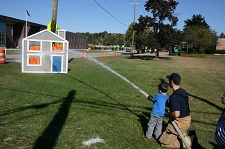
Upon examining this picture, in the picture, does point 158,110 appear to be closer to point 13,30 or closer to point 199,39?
point 13,30

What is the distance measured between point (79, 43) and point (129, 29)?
2658cm

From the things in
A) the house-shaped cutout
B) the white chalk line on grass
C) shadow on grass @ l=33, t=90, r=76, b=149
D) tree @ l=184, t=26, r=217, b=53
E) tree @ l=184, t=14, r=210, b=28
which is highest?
tree @ l=184, t=14, r=210, b=28

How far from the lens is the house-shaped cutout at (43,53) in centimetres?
1451

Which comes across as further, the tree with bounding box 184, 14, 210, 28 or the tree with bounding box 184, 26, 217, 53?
the tree with bounding box 184, 14, 210, 28

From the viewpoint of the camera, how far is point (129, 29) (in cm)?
7856

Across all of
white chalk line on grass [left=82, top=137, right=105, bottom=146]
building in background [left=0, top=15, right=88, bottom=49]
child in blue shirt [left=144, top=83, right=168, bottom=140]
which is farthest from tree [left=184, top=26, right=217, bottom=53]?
white chalk line on grass [left=82, top=137, right=105, bottom=146]

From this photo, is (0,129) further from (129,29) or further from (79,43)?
(79,43)

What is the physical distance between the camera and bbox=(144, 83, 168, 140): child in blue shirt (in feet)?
17.9

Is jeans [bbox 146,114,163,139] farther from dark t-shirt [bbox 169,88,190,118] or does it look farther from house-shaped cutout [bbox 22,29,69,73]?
house-shaped cutout [bbox 22,29,69,73]

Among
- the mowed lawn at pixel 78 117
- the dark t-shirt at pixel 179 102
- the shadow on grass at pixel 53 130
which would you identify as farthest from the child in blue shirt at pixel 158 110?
the shadow on grass at pixel 53 130

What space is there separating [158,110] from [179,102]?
0.65 metres

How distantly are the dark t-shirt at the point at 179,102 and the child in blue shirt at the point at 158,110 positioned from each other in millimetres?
432

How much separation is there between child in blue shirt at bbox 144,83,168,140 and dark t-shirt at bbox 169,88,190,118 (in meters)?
0.43

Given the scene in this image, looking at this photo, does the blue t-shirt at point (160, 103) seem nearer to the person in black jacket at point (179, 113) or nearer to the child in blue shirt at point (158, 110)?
the child in blue shirt at point (158, 110)
